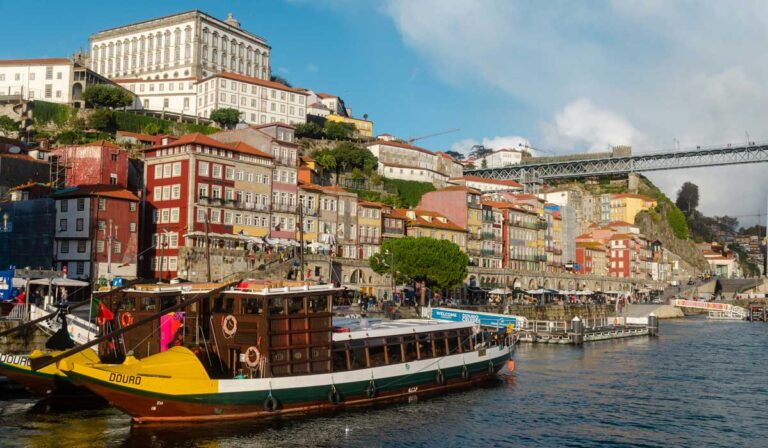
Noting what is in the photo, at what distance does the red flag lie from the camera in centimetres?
3553

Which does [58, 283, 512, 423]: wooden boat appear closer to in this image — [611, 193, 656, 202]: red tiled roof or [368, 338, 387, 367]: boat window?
[368, 338, 387, 367]: boat window

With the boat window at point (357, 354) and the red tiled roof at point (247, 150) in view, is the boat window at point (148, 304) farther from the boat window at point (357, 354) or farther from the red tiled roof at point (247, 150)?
the red tiled roof at point (247, 150)

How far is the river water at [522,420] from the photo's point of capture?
92.9ft

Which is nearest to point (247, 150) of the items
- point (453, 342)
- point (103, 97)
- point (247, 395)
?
point (103, 97)

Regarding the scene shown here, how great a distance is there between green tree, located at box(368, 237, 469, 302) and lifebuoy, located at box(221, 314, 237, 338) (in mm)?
42059

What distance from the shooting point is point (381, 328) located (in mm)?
37344

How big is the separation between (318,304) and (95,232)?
40402 mm

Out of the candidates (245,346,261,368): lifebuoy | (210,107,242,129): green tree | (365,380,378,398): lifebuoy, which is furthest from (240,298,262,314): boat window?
(210,107,242,129): green tree

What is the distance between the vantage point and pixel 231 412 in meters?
29.9

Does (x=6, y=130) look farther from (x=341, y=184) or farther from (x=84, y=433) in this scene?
(x=84, y=433)

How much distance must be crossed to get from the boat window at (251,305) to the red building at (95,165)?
4799cm

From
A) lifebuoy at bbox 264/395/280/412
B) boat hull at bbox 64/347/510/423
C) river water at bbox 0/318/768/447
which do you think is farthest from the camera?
lifebuoy at bbox 264/395/280/412

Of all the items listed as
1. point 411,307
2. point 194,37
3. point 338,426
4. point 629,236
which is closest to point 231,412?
point 338,426

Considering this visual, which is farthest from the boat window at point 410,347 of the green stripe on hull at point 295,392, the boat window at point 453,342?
the boat window at point 453,342
